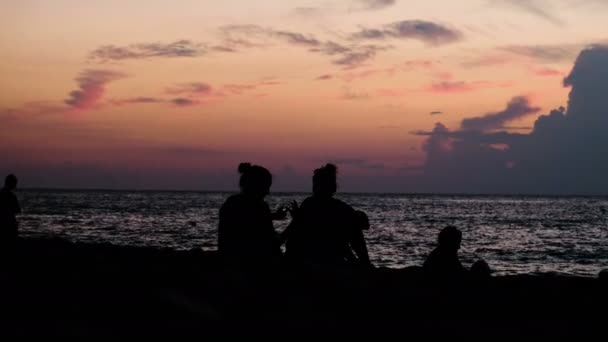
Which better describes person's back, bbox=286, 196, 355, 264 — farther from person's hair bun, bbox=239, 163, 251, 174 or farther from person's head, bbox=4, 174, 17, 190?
person's head, bbox=4, 174, 17, 190

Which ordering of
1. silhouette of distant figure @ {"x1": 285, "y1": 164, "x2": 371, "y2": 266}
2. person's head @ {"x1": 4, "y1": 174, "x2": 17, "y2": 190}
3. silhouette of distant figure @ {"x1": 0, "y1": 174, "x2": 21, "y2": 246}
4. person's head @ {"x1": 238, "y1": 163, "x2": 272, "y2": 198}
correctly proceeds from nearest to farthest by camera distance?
A: person's head @ {"x1": 238, "y1": 163, "x2": 272, "y2": 198}
silhouette of distant figure @ {"x1": 285, "y1": 164, "x2": 371, "y2": 266}
silhouette of distant figure @ {"x1": 0, "y1": 174, "x2": 21, "y2": 246}
person's head @ {"x1": 4, "y1": 174, "x2": 17, "y2": 190}

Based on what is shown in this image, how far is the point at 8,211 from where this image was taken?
563 inches

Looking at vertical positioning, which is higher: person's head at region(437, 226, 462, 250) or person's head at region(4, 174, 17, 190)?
person's head at region(4, 174, 17, 190)

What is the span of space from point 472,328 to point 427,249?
3172 centimetres

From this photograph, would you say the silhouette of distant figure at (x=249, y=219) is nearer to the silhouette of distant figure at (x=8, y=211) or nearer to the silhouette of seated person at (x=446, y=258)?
the silhouette of seated person at (x=446, y=258)

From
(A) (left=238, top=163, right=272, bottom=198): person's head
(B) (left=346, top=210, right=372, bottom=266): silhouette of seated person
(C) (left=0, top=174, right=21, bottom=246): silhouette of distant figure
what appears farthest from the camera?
(C) (left=0, top=174, right=21, bottom=246): silhouette of distant figure

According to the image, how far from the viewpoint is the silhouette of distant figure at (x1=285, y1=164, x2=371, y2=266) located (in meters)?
8.20

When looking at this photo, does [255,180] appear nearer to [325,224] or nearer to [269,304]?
[325,224]

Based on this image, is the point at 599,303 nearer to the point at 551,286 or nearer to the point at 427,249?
the point at 551,286

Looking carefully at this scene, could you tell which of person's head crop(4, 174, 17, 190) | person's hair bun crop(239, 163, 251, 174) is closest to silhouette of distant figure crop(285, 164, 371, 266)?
person's hair bun crop(239, 163, 251, 174)

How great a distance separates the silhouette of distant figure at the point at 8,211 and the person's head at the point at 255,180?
24.5 feet

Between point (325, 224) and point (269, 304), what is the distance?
3184 mm

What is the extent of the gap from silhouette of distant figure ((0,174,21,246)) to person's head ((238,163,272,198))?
7478 mm

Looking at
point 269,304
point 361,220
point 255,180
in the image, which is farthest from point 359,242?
point 269,304
